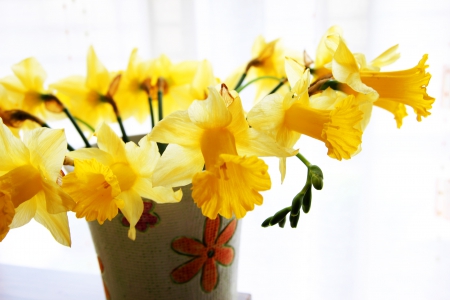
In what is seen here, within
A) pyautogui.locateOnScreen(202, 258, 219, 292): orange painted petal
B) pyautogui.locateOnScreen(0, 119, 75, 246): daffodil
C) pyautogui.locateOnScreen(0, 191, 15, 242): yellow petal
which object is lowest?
pyautogui.locateOnScreen(202, 258, 219, 292): orange painted petal

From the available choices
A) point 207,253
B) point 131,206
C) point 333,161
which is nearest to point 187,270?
point 207,253

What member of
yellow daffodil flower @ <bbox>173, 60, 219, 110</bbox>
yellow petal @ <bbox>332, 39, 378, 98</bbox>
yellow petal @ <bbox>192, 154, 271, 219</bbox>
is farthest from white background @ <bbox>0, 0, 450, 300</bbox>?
yellow petal @ <bbox>192, 154, 271, 219</bbox>

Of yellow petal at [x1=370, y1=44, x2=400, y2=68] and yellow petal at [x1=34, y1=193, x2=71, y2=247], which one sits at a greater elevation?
yellow petal at [x1=370, y1=44, x2=400, y2=68]

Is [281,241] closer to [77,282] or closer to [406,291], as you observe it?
[406,291]

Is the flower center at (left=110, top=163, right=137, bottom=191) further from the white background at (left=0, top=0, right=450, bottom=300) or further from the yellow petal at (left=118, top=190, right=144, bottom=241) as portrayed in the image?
the white background at (left=0, top=0, right=450, bottom=300)

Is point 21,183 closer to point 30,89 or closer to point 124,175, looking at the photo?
point 124,175

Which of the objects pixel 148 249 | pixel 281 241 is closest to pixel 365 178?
pixel 281 241

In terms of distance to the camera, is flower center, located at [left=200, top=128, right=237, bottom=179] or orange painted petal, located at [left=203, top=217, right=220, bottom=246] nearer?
flower center, located at [left=200, top=128, right=237, bottom=179]
